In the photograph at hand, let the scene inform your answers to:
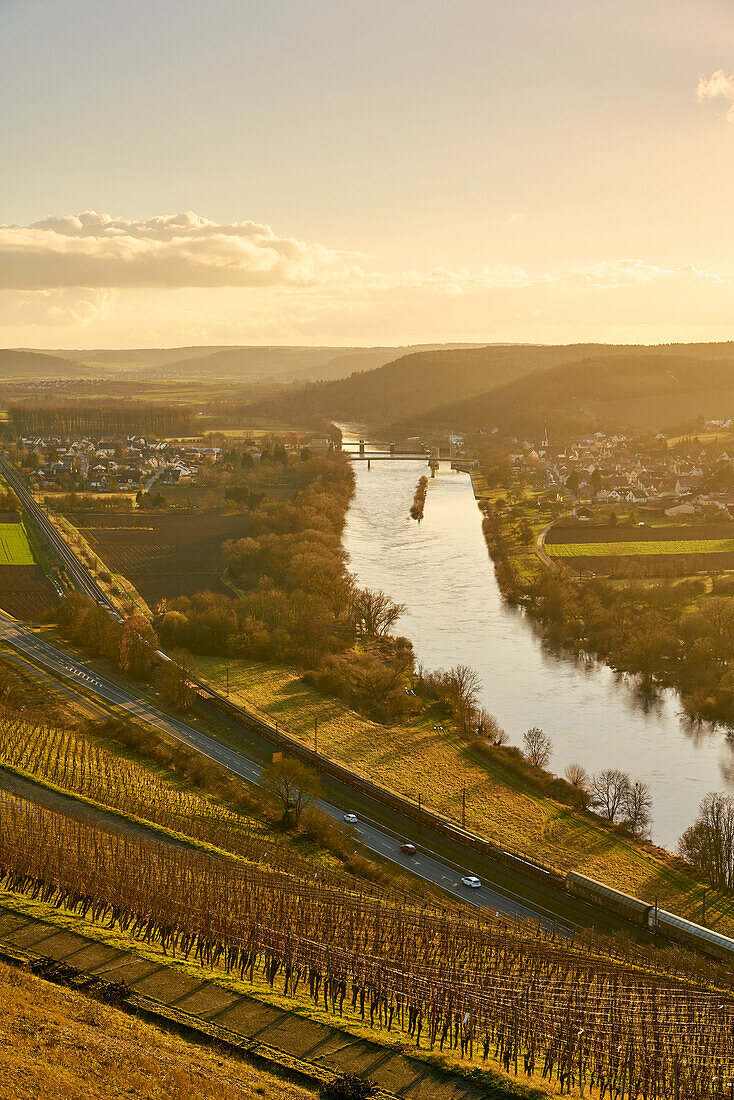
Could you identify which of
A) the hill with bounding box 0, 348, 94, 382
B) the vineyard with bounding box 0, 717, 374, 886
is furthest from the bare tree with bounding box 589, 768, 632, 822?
the hill with bounding box 0, 348, 94, 382

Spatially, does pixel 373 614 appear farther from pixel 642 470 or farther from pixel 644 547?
pixel 642 470

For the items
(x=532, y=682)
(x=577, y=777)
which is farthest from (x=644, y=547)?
(x=577, y=777)

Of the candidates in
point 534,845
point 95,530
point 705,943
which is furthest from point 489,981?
point 95,530

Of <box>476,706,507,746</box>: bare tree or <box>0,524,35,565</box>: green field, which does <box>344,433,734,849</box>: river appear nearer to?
<box>476,706,507,746</box>: bare tree

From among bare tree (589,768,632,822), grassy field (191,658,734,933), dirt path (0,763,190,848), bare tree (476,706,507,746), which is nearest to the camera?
dirt path (0,763,190,848)

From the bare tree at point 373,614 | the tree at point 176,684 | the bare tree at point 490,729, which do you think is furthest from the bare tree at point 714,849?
the bare tree at point 373,614

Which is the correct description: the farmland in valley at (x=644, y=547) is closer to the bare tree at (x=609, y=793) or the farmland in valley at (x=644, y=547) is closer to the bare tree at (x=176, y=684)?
the bare tree at (x=609, y=793)
